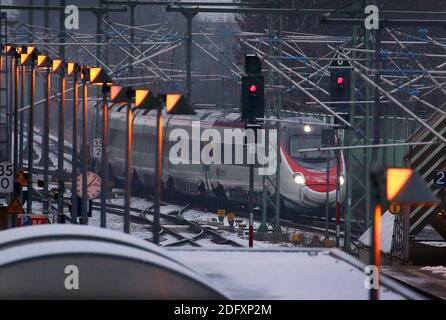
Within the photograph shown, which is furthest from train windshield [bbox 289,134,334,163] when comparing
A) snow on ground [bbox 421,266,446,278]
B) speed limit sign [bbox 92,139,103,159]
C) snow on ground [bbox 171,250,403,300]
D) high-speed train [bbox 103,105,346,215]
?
snow on ground [bbox 171,250,403,300]

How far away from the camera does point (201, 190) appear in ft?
166

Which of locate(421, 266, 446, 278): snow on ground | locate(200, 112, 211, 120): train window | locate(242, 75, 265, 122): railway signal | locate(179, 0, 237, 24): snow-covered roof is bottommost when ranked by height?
locate(421, 266, 446, 278): snow on ground

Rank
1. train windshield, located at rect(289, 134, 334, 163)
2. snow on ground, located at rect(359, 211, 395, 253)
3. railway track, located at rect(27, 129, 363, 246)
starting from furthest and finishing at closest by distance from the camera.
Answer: train windshield, located at rect(289, 134, 334, 163) → railway track, located at rect(27, 129, 363, 246) → snow on ground, located at rect(359, 211, 395, 253)

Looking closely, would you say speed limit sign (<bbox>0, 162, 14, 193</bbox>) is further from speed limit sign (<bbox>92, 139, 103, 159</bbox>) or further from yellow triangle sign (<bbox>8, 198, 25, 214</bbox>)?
speed limit sign (<bbox>92, 139, 103, 159</bbox>)

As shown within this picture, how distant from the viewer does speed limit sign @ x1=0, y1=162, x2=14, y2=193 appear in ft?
109

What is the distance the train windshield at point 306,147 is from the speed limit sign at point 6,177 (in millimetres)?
13437

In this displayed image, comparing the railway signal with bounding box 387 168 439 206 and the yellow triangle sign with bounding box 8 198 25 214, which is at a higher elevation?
the railway signal with bounding box 387 168 439 206

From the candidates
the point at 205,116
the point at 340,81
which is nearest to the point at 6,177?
the point at 340,81

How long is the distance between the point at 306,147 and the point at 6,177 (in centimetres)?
1431

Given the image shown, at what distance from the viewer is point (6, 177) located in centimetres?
3341

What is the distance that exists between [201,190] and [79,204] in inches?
756

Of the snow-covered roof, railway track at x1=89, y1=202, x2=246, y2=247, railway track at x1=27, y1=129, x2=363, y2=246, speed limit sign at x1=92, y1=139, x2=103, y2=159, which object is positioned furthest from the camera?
the snow-covered roof

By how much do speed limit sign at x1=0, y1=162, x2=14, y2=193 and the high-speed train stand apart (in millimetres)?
10055
